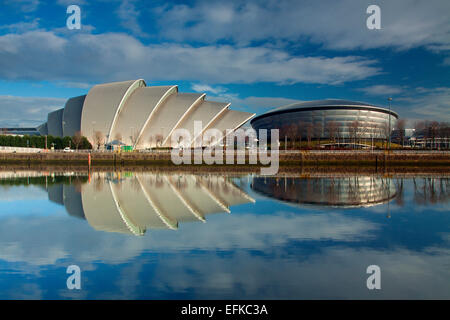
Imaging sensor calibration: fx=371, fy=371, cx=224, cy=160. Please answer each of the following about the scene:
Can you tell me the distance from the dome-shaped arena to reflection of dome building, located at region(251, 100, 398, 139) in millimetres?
13910

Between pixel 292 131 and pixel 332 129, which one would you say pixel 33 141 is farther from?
pixel 332 129

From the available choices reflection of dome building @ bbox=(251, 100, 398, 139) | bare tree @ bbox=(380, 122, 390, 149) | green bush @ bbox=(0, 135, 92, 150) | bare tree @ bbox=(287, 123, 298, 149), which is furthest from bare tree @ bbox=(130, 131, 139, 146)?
bare tree @ bbox=(380, 122, 390, 149)

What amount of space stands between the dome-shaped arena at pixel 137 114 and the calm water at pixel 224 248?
36620mm

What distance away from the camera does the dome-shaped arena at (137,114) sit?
48.4 m

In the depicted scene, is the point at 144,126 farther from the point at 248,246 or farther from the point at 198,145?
the point at 248,246

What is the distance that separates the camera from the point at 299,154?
34.8m

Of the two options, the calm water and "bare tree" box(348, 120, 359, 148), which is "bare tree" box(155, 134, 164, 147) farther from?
the calm water

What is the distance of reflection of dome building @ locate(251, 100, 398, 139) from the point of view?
59.5 m

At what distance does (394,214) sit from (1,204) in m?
12.1

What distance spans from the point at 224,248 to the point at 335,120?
57.1 m

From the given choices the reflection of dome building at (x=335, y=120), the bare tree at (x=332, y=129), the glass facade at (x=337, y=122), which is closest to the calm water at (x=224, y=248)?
the bare tree at (x=332, y=129)

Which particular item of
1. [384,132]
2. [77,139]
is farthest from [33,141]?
[384,132]

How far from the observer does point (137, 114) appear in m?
48.6
